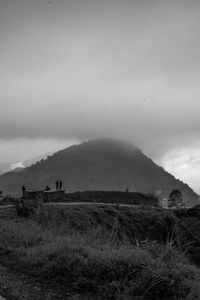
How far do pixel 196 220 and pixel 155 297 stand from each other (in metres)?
34.9

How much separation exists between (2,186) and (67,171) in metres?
29.4

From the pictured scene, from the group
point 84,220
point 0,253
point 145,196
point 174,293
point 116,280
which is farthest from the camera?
point 145,196

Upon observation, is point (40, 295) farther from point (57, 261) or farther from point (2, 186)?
point (2, 186)

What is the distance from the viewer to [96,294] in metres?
7.73

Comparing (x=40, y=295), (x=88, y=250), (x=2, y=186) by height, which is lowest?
(x=40, y=295)

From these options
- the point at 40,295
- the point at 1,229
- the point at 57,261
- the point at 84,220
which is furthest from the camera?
the point at 84,220

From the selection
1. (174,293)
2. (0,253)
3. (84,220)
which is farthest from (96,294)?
(84,220)

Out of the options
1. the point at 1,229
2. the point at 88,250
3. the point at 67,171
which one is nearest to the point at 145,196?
the point at 1,229

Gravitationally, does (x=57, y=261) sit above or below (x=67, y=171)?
below

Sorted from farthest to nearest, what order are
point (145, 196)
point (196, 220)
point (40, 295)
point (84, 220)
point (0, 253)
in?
point (145, 196), point (196, 220), point (84, 220), point (0, 253), point (40, 295)

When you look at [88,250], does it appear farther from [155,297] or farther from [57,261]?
[155,297]

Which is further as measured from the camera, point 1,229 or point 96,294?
point 1,229

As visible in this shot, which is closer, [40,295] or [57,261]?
[40,295]

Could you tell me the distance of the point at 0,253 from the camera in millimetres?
11219
